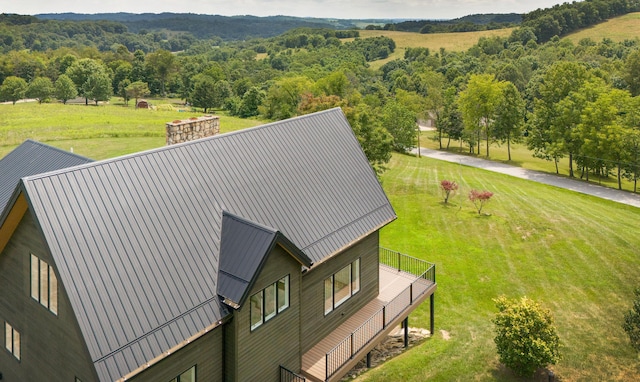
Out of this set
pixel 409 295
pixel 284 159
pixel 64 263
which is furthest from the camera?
pixel 409 295

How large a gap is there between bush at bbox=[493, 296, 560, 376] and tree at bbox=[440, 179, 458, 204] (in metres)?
19.5

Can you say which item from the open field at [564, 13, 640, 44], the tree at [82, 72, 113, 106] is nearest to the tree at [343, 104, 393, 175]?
the tree at [82, 72, 113, 106]

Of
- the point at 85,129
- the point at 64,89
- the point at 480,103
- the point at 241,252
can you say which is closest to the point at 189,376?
the point at 241,252

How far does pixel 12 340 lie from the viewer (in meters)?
13.2

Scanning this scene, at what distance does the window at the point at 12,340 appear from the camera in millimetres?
13035

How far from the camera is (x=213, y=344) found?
1253 centimetres

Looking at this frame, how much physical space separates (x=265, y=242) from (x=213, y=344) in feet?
10.0

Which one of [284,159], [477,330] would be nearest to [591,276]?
[477,330]

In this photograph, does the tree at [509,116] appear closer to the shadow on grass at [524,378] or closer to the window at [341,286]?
the shadow on grass at [524,378]

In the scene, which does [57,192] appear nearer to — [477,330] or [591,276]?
[477,330]

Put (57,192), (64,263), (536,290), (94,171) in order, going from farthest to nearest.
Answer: (536,290) → (94,171) → (57,192) → (64,263)

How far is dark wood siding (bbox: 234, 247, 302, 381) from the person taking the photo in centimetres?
1276

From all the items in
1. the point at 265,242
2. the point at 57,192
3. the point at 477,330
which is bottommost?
the point at 477,330

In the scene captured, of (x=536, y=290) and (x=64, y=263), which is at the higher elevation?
(x=64, y=263)
